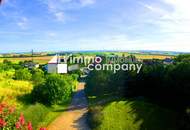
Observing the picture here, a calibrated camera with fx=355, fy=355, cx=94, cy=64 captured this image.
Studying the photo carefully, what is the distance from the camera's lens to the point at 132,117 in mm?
37281

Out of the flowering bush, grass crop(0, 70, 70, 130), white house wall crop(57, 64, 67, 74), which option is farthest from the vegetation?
white house wall crop(57, 64, 67, 74)

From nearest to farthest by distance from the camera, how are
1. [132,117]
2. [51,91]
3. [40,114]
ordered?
[132,117]
[40,114]
[51,91]

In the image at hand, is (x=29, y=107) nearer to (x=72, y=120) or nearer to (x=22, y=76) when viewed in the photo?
(x=72, y=120)

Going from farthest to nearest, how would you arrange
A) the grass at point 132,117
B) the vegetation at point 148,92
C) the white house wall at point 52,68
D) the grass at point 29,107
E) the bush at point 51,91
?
the white house wall at point 52,68 < the bush at point 51,91 < the grass at point 29,107 < the vegetation at point 148,92 < the grass at point 132,117

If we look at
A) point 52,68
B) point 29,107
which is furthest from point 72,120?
point 52,68

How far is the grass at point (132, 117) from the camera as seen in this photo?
3453 cm

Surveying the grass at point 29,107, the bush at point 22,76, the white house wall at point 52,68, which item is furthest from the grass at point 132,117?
the white house wall at point 52,68

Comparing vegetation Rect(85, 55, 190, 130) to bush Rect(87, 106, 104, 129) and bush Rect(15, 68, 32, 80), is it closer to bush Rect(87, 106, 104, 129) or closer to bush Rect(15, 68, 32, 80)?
bush Rect(87, 106, 104, 129)

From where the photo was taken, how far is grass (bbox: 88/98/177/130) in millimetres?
34531

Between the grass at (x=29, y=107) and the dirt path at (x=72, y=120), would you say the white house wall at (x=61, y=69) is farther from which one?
the dirt path at (x=72, y=120)

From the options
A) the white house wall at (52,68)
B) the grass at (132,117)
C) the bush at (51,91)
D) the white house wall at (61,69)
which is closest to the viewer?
the grass at (132,117)

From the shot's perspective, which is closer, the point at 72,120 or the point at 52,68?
the point at 72,120

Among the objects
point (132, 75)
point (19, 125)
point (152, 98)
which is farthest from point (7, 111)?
point (132, 75)

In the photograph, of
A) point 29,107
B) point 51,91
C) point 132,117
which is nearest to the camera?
point 132,117
